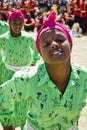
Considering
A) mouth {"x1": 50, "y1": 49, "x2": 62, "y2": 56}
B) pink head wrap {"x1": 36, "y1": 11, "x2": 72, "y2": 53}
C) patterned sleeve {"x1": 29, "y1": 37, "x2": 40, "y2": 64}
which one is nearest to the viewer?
mouth {"x1": 50, "y1": 49, "x2": 62, "y2": 56}

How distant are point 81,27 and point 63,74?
42.9 ft

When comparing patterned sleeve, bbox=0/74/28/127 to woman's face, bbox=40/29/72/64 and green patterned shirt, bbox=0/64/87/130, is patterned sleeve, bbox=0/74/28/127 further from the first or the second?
woman's face, bbox=40/29/72/64

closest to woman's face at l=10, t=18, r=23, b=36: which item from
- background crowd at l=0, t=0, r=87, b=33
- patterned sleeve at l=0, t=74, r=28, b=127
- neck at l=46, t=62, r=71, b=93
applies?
patterned sleeve at l=0, t=74, r=28, b=127

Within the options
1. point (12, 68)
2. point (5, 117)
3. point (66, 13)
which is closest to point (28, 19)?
point (66, 13)

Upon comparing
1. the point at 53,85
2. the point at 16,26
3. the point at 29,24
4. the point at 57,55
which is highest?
the point at 57,55

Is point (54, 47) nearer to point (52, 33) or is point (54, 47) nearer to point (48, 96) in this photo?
point (52, 33)

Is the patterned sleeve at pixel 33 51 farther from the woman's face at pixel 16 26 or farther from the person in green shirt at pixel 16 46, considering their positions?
the woman's face at pixel 16 26

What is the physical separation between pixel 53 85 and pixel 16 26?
9.73ft

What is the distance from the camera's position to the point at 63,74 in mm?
2393

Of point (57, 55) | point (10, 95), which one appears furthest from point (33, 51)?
point (57, 55)

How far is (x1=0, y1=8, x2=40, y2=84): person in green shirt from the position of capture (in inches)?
Result: 205

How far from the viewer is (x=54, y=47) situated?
2301 mm

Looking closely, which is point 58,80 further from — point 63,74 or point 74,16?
point 74,16

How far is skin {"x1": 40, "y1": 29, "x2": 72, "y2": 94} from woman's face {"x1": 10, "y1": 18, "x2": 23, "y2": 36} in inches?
113
